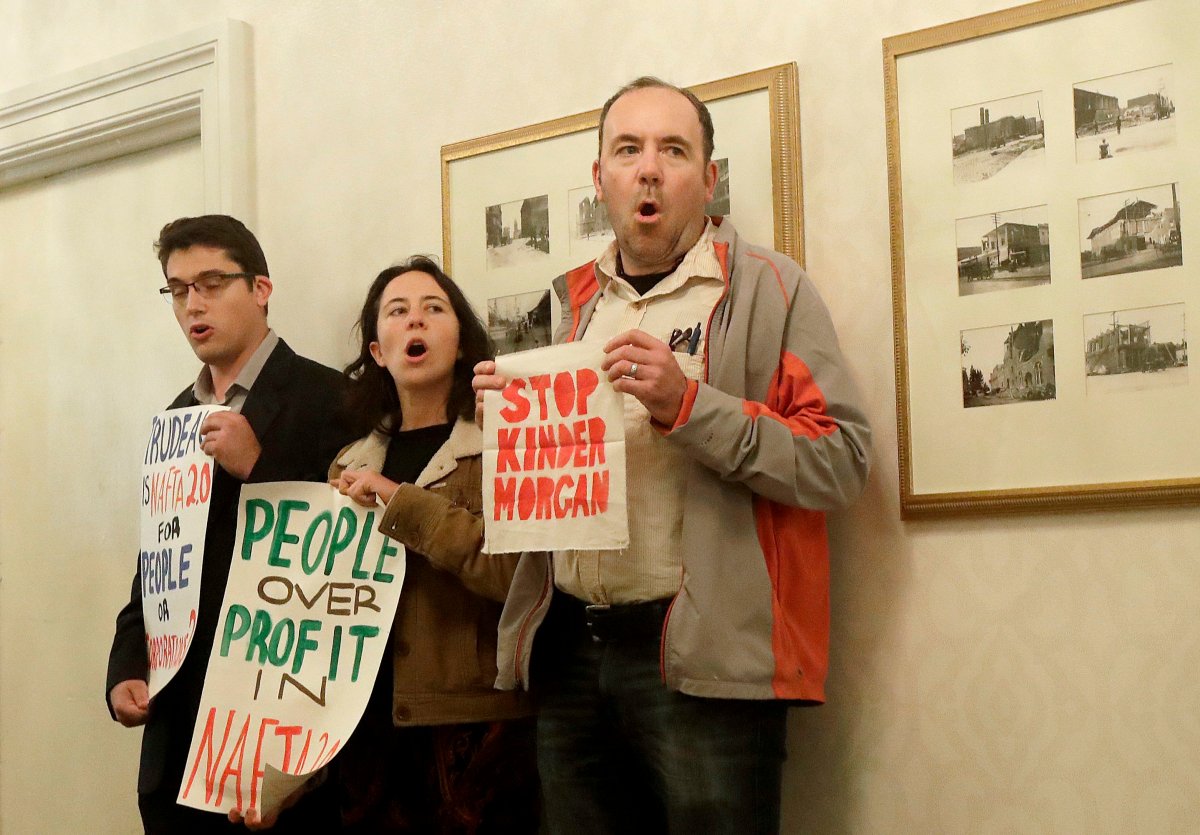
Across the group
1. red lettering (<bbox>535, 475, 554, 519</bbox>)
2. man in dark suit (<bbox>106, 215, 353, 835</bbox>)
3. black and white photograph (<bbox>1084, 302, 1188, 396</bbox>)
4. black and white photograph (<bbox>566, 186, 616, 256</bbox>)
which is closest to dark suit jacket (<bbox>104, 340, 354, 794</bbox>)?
man in dark suit (<bbox>106, 215, 353, 835</bbox>)

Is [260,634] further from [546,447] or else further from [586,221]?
[586,221]

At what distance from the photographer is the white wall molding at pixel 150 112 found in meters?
3.20

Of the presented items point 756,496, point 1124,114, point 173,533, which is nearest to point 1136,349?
point 1124,114

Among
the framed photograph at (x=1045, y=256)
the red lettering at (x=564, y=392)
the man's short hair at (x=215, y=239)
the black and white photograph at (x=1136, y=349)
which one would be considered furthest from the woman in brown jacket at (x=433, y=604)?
the black and white photograph at (x=1136, y=349)

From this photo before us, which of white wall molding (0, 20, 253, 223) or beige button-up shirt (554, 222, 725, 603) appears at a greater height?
white wall molding (0, 20, 253, 223)

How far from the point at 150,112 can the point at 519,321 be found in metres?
1.29

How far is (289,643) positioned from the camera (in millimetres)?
2400

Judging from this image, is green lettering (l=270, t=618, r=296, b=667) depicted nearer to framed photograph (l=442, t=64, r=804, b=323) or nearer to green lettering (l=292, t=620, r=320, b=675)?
green lettering (l=292, t=620, r=320, b=675)

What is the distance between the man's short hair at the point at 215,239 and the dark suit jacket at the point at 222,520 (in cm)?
27

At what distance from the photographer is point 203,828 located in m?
2.55

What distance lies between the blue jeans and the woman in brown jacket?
147mm

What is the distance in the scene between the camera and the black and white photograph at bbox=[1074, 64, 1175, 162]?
6.81ft

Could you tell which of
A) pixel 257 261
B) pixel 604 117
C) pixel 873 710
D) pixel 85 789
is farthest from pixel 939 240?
pixel 85 789

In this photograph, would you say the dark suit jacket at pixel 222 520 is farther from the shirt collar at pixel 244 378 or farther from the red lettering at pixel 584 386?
the red lettering at pixel 584 386
